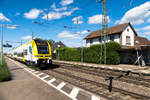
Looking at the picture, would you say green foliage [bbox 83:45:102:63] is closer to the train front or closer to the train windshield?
the train front

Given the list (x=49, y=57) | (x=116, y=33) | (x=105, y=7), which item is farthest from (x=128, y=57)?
(x=49, y=57)

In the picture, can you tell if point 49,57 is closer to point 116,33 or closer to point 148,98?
point 148,98

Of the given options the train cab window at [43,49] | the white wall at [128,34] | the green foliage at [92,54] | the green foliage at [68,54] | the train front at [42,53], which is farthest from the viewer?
the white wall at [128,34]

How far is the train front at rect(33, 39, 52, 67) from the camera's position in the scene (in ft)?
38.0

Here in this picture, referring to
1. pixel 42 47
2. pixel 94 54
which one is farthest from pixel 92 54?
pixel 42 47

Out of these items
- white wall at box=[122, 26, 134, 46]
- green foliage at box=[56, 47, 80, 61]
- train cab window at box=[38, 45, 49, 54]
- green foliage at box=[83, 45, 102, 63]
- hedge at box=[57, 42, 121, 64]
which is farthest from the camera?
white wall at box=[122, 26, 134, 46]

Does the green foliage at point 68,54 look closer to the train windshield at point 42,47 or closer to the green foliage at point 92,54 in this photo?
the green foliage at point 92,54

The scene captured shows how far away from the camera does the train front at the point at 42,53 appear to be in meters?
11.6

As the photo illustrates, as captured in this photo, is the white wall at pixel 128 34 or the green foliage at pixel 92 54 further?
the white wall at pixel 128 34

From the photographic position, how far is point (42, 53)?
39.4ft

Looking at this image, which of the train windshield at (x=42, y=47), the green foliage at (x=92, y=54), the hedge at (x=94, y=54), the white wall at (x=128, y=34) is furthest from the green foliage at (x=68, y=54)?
the train windshield at (x=42, y=47)

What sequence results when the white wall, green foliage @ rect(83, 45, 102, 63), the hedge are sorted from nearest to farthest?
1. the hedge
2. green foliage @ rect(83, 45, 102, 63)
3. the white wall

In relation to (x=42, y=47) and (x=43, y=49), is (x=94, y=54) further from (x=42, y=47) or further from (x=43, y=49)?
(x=42, y=47)

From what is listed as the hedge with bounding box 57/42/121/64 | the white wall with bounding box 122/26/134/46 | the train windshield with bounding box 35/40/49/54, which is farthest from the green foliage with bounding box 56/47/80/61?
the train windshield with bounding box 35/40/49/54
